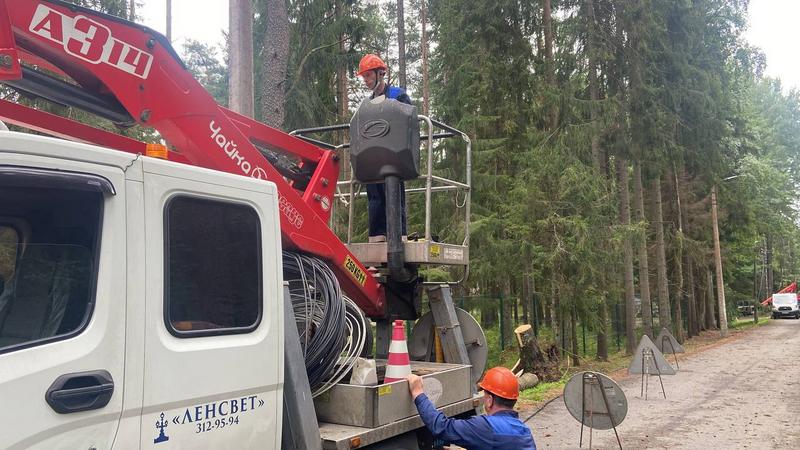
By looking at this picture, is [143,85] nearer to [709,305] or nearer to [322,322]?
[322,322]

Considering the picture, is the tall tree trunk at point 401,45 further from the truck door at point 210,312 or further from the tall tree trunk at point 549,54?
the truck door at point 210,312

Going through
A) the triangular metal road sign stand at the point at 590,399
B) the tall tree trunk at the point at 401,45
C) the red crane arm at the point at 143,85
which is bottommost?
the triangular metal road sign stand at the point at 590,399

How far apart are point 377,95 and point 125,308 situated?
10.8 ft

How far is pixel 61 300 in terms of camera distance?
250cm

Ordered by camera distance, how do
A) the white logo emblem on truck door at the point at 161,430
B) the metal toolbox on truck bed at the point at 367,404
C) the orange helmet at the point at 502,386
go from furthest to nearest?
1. the orange helmet at the point at 502,386
2. the metal toolbox on truck bed at the point at 367,404
3. the white logo emblem on truck door at the point at 161,430

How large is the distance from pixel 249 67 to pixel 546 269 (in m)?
9.87

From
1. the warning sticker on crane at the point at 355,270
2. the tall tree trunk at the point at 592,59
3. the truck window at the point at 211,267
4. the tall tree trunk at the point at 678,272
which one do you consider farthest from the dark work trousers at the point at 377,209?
the tall tree trunk at the point at 678,272

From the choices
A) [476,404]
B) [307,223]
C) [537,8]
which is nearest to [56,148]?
[307,223]

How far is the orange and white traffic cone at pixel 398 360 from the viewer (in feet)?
13.6

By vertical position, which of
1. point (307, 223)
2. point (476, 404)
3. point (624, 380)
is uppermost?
point (307, 223)

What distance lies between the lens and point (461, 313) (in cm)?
583

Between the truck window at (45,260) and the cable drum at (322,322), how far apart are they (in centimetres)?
152

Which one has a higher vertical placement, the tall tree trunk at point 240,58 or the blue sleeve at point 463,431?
the tall tree trunk at point 240,58

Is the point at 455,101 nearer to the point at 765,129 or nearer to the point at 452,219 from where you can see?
the point at 452,219
